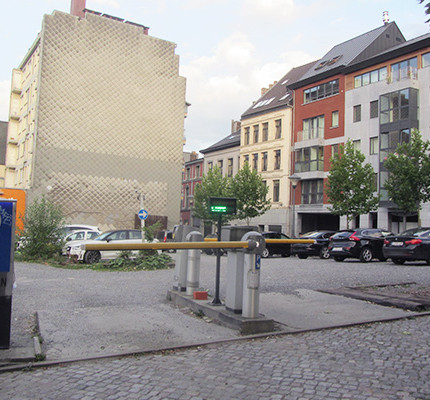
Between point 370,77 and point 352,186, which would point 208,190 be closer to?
point 352,186

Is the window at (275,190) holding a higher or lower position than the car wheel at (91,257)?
higher

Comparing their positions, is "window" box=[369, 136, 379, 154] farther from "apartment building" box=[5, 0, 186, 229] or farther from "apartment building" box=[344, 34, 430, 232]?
"apartment building" box=[5, 0, 186, 229]

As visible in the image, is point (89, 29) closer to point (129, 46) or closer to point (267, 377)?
point (129, 46)

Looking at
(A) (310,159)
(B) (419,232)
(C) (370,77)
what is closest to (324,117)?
(A) (310,159)

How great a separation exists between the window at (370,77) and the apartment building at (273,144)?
329 inches

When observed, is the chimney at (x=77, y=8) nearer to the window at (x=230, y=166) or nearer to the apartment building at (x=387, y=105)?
the window at (x=230, y=166)

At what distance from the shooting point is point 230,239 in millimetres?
6934

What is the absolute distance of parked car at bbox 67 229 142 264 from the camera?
1875 centimetres

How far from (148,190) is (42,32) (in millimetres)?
15669

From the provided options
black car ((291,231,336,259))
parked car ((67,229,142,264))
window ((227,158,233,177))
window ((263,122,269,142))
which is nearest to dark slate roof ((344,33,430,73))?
window ((263,122,269,142))

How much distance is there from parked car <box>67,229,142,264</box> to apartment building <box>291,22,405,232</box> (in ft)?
79.6

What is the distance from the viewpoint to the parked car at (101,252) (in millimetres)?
18750

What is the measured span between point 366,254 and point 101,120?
27988mm

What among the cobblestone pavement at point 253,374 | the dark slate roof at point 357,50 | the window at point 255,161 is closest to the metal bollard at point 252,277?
the cobblestone pavement at point 253,374
